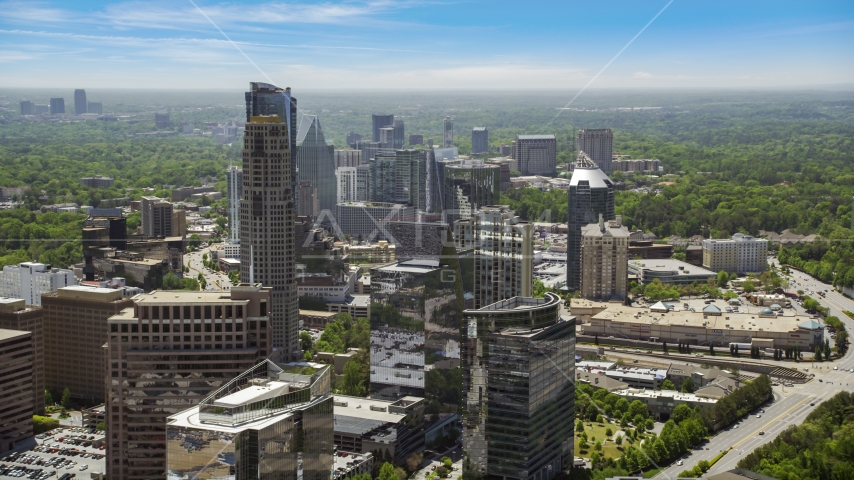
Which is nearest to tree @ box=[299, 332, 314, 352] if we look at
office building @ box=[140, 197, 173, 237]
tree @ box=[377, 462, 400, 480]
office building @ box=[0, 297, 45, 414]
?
office building @ box=[0, 297, 45, 414]

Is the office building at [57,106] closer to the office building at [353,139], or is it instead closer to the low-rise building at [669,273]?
the office building at [353,139]

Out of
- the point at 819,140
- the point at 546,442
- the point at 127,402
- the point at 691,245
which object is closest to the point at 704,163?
the point at 819,140

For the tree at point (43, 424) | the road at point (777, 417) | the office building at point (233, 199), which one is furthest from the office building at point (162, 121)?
the road at point (777, 417)

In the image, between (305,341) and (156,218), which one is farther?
(156,218)

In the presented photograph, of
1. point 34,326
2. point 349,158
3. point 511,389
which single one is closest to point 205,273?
point 349,158

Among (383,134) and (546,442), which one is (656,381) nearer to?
(546,442)

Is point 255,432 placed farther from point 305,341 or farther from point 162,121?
point 162,121

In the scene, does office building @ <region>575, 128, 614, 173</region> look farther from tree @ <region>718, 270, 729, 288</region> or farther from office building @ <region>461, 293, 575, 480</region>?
office building @ <region>461, 293, 575, 480</region>
